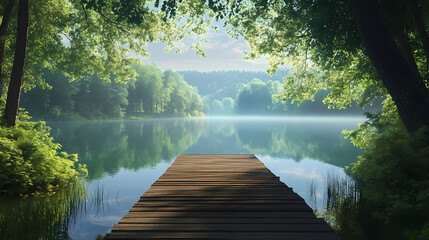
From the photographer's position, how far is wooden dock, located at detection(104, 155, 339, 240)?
3.37 meters

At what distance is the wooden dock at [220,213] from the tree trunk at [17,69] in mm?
5010

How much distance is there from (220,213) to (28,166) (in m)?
4.88

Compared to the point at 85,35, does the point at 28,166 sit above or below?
below

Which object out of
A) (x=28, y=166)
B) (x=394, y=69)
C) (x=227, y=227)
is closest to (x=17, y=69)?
(x=28, y=166)

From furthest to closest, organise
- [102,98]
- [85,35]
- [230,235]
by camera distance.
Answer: [102,98] → [85,35] → [230,235]

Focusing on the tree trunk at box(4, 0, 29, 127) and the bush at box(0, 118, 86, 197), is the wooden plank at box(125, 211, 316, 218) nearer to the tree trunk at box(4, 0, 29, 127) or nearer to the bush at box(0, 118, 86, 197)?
the bush at box(0, 118, 86, 197)

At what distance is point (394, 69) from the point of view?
5.45m

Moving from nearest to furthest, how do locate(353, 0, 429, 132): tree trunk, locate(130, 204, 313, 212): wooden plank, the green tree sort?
locate(130, 204, 313, 212): wooden plank, locate(353, 0, 429, 132): tree trunk, the green tree

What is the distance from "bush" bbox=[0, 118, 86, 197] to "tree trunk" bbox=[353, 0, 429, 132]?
7594 mm

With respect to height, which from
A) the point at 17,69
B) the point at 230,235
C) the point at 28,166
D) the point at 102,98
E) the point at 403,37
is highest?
the point at 102,98

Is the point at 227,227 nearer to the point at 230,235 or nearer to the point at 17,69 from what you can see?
the point at 230,235

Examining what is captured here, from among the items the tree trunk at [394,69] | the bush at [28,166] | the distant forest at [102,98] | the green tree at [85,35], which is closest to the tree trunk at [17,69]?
the bush at [28,166]

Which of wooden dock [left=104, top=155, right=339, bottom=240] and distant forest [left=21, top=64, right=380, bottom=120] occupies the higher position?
distant forest [left=21, top=64, right=380, bottom=120]

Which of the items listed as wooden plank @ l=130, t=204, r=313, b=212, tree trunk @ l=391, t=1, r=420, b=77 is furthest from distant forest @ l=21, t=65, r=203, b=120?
tree trunk @ l=391, t=1, r=420, b=77
